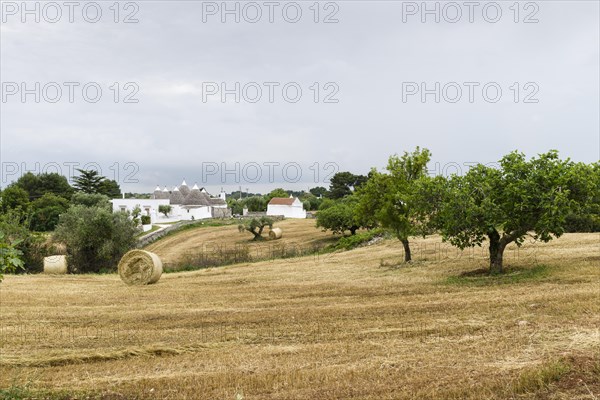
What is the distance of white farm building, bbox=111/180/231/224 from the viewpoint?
85000 millimetres

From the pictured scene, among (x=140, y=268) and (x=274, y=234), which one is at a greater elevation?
(x=274, y=234)

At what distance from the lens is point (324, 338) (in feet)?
37.5

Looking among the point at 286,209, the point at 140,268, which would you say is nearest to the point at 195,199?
the point at 286,209

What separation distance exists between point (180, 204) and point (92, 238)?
5722cm

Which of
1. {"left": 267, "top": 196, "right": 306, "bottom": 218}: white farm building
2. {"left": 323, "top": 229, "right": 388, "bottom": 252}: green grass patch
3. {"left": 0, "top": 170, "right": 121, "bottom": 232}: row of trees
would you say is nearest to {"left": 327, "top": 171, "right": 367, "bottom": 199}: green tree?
{"left": 267, "top": 196, "right": 306, "bottom": 218}: white farm building

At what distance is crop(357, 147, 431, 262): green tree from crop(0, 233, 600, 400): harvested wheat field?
4611 millimetres

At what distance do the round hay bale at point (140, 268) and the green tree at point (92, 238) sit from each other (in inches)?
630

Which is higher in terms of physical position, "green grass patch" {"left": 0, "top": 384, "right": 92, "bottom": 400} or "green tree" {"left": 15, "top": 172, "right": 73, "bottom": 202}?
"green tree" {"left": 15, "top": 172, "right": 73, "bottom": 202}

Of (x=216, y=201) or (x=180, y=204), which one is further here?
(x=216, y=201)

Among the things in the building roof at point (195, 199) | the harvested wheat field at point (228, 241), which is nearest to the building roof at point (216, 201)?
the building roof at point (195, 199)

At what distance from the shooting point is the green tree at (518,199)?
1834 centimetres

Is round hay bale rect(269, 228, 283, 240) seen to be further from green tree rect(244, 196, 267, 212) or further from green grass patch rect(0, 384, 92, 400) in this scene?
green tree rect(244, 196, 267, 212)

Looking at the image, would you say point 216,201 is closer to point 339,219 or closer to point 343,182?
point 343,182

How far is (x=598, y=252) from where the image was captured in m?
23.1
